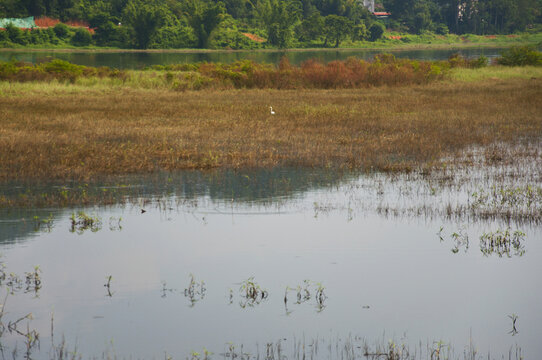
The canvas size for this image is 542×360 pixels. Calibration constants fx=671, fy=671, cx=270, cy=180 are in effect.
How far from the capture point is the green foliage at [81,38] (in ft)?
340

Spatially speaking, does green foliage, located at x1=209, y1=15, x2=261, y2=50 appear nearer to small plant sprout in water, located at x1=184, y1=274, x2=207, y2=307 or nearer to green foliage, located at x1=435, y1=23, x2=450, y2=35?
green foliage, located at x1=435, y1=23, x2=450, y2=35

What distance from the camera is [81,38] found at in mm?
103875

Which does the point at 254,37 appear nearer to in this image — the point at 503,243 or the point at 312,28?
the point at 312,28

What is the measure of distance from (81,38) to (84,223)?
327ft

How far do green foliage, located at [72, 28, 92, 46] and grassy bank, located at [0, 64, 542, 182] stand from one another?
7525 cm

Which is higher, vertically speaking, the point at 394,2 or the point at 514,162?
the point at 394,2

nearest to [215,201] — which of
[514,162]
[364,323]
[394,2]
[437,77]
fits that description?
[364,323]

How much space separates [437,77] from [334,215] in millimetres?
29374

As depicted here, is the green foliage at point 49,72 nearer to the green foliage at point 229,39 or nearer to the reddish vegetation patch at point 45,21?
the green foliage at point 229,39

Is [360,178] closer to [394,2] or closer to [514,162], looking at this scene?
[514,162]

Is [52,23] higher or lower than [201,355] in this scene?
higher

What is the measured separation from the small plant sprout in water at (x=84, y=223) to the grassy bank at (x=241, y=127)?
2998 millimetres

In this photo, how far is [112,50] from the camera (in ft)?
332

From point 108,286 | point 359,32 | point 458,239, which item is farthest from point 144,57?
point 108,286
